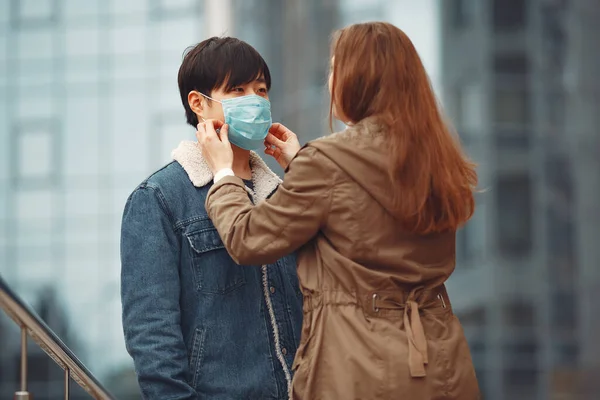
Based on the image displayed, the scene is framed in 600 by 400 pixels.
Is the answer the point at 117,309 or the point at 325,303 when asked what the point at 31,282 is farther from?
the point at 325,303

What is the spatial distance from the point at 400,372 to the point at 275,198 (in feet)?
1.79

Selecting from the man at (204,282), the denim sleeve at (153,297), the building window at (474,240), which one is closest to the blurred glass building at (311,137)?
the building window at (474,240)

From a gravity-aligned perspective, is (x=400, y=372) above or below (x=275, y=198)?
below

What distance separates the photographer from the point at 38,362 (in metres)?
22.5

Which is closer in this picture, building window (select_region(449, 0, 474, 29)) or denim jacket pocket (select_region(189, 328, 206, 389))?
denim jacket pocket (select_region(189, 328, 206, 389))

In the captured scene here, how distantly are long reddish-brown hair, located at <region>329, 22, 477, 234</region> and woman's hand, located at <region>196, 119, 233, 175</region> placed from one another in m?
0.36

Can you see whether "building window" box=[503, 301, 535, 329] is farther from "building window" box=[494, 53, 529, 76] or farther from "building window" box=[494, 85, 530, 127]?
"building window" box=[494, 53, 529, 76]

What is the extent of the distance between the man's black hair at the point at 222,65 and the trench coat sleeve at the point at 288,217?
0.48 meters

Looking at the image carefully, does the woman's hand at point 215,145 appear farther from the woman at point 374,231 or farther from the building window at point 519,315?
the building window at point 519,315

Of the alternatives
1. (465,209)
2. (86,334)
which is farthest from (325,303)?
(86,334)

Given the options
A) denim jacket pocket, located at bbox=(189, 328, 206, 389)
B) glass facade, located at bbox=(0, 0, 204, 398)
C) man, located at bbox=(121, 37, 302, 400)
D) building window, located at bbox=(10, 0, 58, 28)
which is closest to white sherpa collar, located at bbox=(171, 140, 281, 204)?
man, located at bbox=(121, 37, 302, 400)

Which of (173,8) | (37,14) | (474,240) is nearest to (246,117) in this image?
(474,240)

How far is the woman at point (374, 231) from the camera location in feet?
9.17

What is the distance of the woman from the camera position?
9.17 ft
